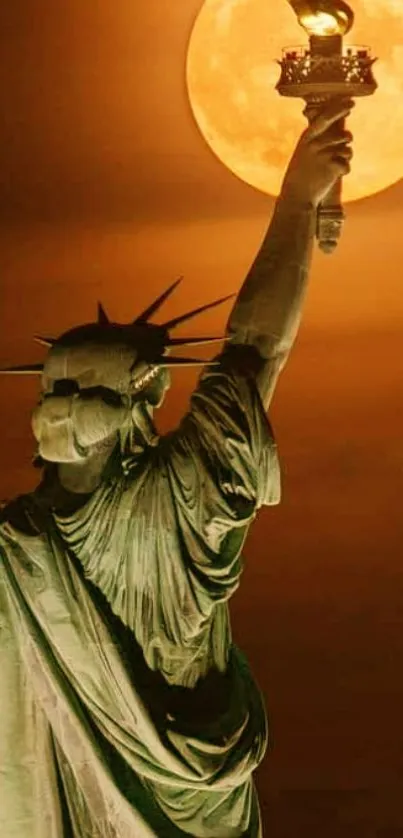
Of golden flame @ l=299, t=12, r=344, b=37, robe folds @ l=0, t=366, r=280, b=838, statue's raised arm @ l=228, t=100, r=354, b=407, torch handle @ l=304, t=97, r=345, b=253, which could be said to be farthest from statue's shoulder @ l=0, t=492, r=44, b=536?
golden flame @ l=299, t=12, r=344, b=37

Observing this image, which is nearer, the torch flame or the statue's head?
the statue's head

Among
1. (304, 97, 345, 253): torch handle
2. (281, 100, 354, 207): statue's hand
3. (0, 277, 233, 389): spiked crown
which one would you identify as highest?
(281, 100, 354, 207): statue's hand

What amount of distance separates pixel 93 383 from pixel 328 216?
35cm

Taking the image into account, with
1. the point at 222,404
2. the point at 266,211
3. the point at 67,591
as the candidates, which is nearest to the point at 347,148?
the point at 222,404

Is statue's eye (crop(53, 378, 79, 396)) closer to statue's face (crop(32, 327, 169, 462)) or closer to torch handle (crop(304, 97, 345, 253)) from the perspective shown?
statue's face (crop(32, 327, 169, 462))

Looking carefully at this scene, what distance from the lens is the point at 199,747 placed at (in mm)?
4059

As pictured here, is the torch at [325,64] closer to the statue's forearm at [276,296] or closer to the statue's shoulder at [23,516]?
the statue's forearm at [276,296]

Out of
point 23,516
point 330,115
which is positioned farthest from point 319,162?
point 23,516

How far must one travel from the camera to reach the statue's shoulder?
13.3 feet

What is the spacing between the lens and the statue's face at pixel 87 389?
400 cm

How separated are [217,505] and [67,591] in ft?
0.64

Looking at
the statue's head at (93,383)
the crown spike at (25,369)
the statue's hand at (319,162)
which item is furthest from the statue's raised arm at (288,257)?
the crown spike at (25,369)

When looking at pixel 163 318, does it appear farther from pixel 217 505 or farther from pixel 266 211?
pixel 217 505

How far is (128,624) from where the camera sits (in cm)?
405
